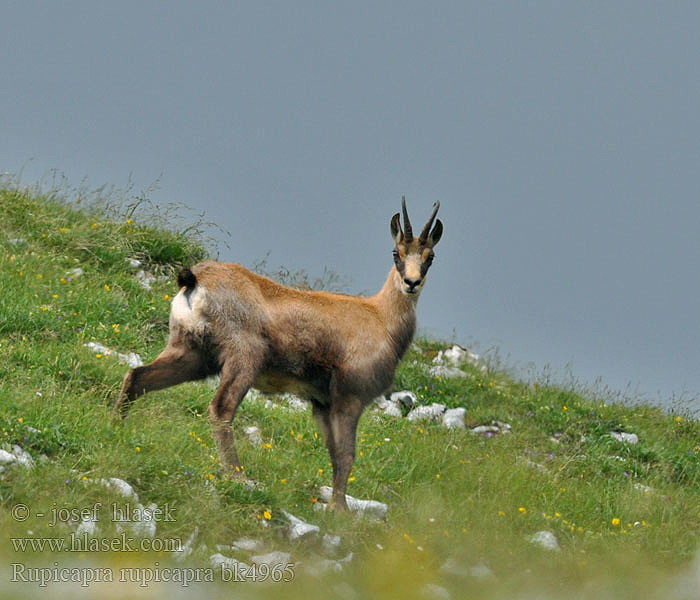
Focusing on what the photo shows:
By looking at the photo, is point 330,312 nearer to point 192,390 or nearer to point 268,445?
point 268,445

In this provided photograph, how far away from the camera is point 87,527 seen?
628cm

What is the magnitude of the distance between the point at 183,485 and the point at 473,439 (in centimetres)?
637

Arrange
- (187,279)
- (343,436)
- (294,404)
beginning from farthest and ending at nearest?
(294,404) < (343,436) < (187,279)

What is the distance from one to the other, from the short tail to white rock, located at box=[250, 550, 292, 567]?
267cm

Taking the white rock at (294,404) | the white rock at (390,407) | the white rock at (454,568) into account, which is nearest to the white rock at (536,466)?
the white rock at (390,407)

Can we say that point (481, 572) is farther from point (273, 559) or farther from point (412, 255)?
point (412, 255)

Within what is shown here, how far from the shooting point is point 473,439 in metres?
12.9

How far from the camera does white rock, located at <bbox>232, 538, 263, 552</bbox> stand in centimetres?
703

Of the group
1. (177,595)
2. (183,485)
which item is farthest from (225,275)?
(177,595)

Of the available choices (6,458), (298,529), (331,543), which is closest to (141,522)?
(6,458)

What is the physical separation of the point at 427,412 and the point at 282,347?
553 cm

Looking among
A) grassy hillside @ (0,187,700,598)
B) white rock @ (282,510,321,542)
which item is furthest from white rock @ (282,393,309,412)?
white rock @ (282,510,321,542)

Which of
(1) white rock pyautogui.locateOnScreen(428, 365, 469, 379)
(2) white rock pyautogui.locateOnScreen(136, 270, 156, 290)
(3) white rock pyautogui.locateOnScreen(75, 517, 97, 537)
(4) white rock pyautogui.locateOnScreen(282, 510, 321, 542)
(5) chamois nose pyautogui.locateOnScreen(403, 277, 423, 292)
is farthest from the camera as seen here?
(1) white rock pyautogui.locateOnScreen(428, 365, 469, 379)

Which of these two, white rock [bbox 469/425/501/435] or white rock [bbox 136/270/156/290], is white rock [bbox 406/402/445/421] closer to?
white rock [bbox 469/425/501/435]
